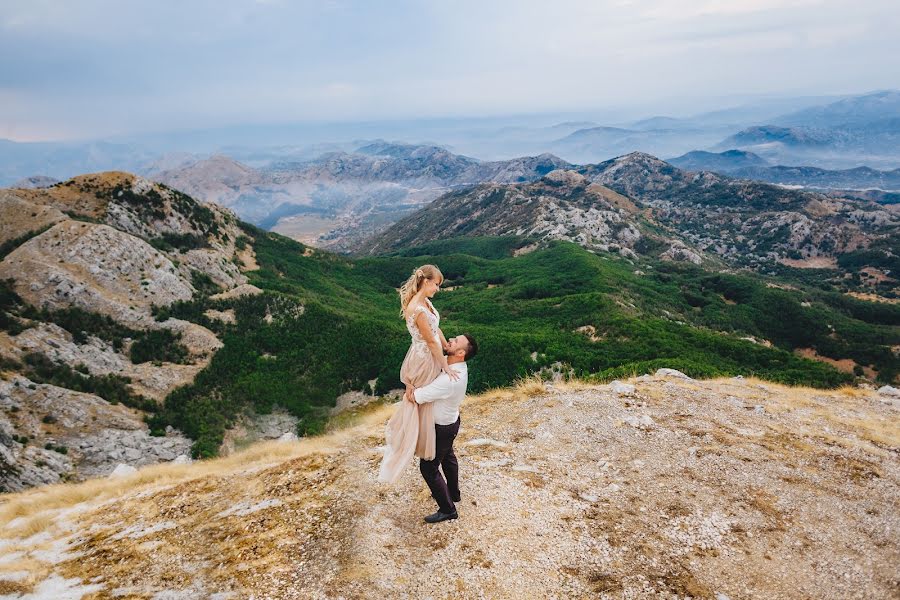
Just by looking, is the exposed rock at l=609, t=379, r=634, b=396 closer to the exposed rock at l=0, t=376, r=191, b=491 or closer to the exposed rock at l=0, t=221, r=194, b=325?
the exposed rock at l=0, t=376, r=191, b=491

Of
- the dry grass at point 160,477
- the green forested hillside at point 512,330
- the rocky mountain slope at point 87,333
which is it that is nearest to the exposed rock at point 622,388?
the green forested hillside at point 512,330

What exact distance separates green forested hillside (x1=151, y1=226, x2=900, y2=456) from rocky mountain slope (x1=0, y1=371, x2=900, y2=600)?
1201 cm

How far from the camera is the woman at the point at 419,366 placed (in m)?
7.76

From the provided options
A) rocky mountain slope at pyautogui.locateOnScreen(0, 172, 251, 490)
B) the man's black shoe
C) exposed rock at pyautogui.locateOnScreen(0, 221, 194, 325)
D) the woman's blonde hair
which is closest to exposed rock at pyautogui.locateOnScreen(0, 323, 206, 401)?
rocky mountain slope at pyautogui.locateOnScreen(0, 172, 251, 490)

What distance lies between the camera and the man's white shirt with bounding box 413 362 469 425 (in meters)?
7.82

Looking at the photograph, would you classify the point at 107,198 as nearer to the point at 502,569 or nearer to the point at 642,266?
the point at 502,569

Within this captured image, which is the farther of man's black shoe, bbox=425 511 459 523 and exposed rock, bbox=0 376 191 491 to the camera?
exposed rock, bbox=0 376 191 491

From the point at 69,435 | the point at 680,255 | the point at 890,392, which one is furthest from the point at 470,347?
the point at 680,255

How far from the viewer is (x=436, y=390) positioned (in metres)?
7.82

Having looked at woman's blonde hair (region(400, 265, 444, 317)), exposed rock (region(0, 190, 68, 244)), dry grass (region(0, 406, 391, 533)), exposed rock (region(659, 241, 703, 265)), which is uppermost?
exposed rock (region(0, 190, 68, 244))

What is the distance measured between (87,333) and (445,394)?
54.3m

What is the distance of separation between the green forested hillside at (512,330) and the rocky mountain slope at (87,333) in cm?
319

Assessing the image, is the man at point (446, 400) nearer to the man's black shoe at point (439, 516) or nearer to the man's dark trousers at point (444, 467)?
the man's dark trousers at point (444, 467)

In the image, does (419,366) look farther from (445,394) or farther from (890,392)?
(890,392)
